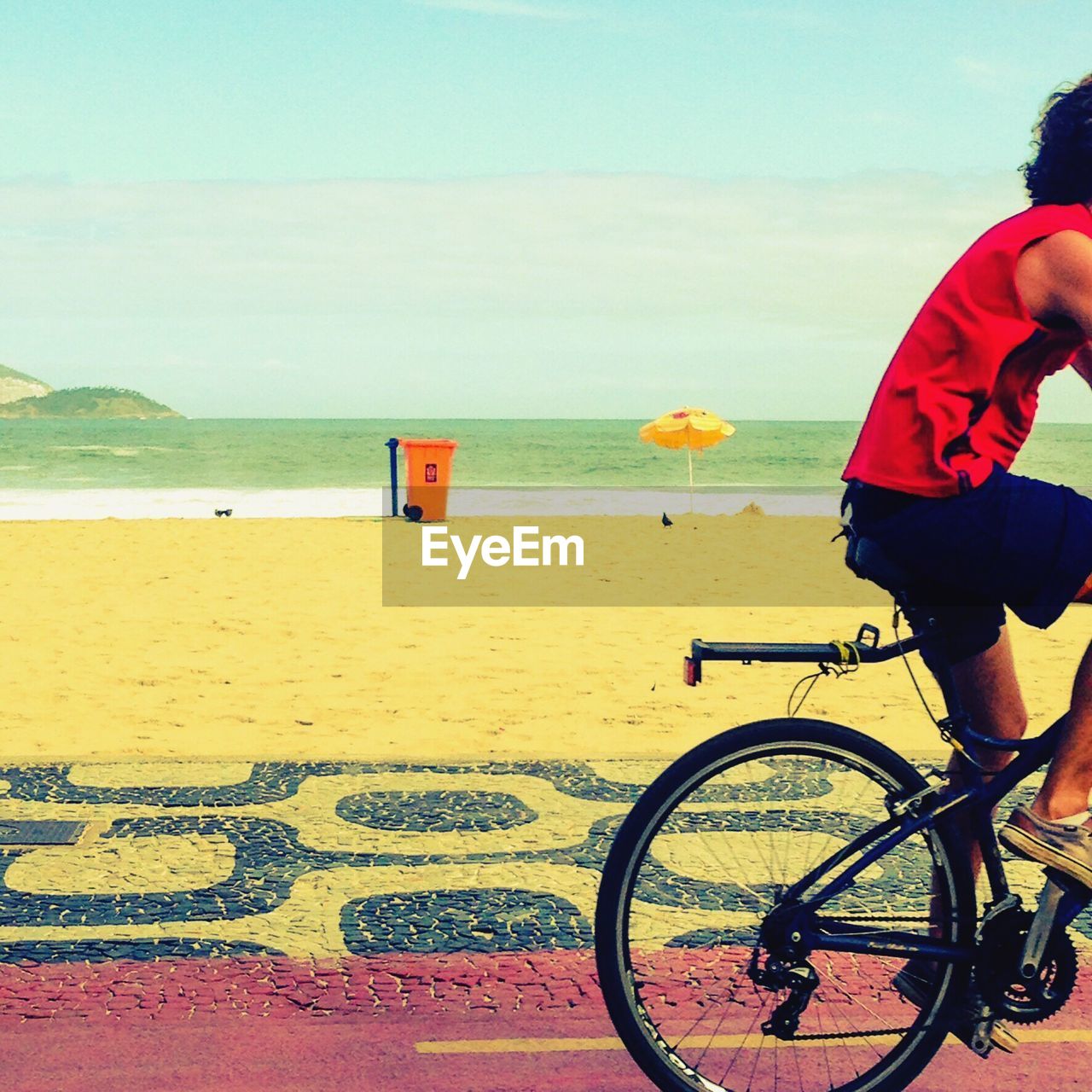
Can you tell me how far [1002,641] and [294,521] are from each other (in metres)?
18.9

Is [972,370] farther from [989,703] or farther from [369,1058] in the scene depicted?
[369,1058]

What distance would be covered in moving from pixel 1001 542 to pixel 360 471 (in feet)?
175

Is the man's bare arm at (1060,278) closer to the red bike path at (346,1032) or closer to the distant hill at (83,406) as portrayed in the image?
the red bike path at (346,1032)

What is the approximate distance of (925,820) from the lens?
9.13ft

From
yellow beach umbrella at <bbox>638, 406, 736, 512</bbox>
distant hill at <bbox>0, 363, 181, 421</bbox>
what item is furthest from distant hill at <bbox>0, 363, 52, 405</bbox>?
yellow beach umbrella at <bbox>638, 406, 736, 512</bbox>

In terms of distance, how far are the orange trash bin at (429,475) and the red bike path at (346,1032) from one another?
56.4 ft

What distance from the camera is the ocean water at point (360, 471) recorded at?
101 ft

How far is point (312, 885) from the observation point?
171 inches

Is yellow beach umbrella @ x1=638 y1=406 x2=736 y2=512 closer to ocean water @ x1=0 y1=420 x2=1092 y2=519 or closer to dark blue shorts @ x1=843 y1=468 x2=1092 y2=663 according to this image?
ocean water @ x1=0 y1=420 x2=1092 y2=519

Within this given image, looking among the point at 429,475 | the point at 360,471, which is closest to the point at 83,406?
the point at 360,471

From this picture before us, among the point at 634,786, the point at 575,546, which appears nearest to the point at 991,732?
the point at 634,786
